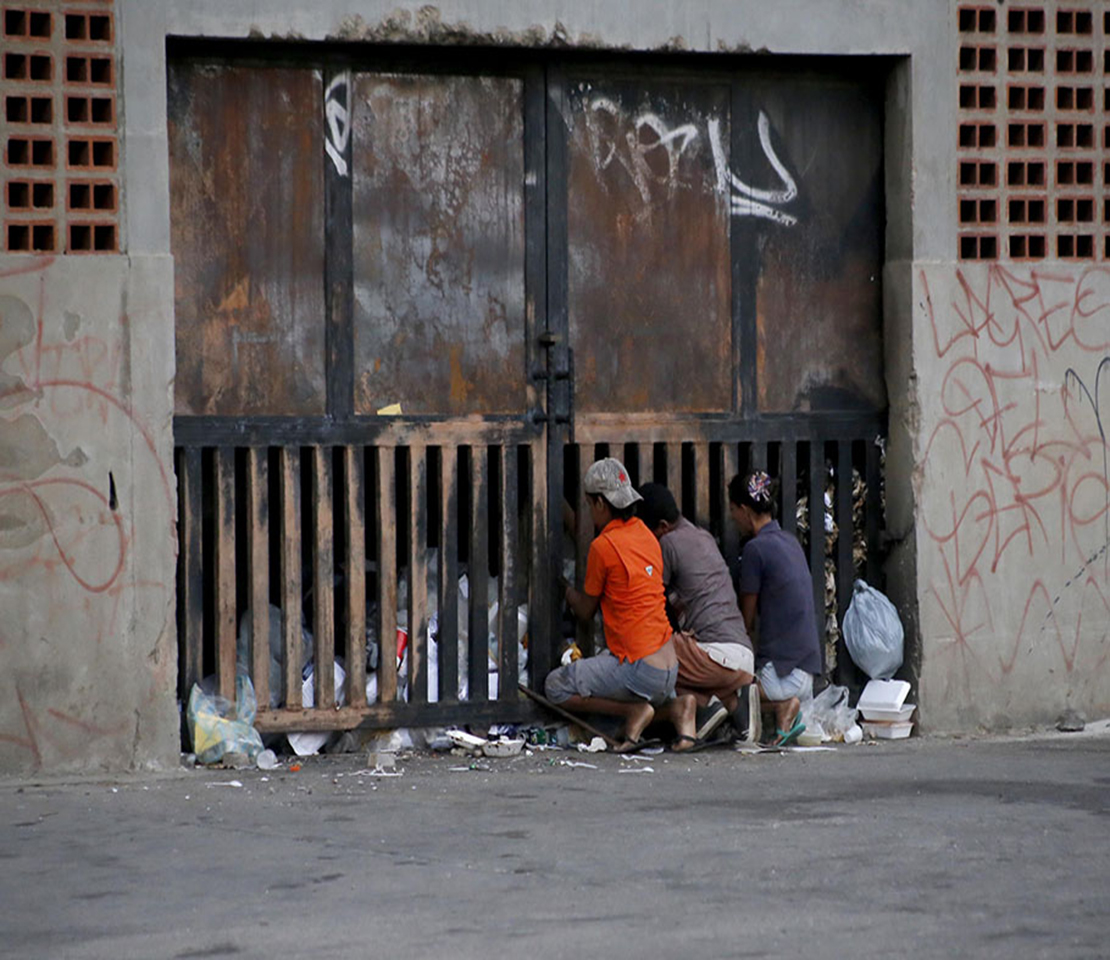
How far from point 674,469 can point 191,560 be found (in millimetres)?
2435

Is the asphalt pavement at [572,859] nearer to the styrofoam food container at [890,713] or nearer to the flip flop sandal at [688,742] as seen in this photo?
the flip flop sandal at [688,742]

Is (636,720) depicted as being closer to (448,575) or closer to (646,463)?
(448,575)

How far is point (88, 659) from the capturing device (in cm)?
831

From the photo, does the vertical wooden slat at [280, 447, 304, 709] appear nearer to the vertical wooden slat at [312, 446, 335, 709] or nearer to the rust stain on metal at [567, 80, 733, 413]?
the vertical wooden slat at [312, 446, 335, 709]

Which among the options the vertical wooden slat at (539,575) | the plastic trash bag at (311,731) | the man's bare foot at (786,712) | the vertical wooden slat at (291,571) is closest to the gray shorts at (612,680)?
the vertical wooden slat at (539,575)

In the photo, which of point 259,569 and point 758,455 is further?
point 758,455

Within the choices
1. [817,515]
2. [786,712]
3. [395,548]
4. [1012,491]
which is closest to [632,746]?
[786,712]

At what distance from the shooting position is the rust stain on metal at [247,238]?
28.6 ft

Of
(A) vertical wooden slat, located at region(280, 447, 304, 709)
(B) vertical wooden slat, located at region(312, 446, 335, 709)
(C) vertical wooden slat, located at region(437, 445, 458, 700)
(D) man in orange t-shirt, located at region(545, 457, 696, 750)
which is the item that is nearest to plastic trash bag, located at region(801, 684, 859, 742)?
(D) man in orange t-shirt, located at region(545, 457, 696, 750)

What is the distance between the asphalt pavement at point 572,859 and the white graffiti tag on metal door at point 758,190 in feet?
9.02

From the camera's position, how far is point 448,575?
9.13 meters

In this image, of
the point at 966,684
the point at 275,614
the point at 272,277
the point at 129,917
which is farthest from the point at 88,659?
the point at 966,684

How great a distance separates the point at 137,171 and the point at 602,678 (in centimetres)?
320

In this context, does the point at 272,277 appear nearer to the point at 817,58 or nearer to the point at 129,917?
the point at 817,58
